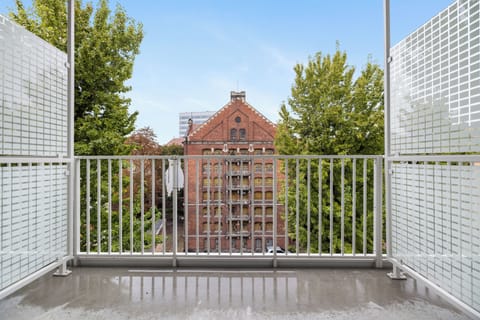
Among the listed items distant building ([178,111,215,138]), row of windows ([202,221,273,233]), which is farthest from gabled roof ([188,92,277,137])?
row of windows ([202,221,273,233])

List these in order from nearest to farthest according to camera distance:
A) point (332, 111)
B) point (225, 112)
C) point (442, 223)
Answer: point (442, 223) < point (225, 112) < point (332, 111)

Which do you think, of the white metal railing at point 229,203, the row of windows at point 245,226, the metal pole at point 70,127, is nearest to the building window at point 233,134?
the row of windows at point 245,226

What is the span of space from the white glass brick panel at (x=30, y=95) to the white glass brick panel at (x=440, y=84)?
8.35 feet

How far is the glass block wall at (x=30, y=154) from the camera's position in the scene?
1727 millimetres

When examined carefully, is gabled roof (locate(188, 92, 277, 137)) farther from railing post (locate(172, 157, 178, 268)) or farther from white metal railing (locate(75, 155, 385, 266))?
railing post (locate(172, 157, 178, 268))

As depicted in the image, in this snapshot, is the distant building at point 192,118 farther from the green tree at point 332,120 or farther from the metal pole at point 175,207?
the metal pole at point 175,207

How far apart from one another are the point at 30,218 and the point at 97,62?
613 centimetres

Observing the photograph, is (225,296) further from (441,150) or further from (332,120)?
(332,120)

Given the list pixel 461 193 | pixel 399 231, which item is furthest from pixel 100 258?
pixel 461 193

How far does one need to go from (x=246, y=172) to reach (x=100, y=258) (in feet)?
5.40

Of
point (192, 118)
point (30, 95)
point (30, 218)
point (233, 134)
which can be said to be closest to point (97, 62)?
point (192, 118)

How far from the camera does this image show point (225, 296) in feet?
6.56

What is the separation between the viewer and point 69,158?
2408 mm

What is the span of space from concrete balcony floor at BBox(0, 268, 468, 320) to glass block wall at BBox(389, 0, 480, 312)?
0.27 meters
